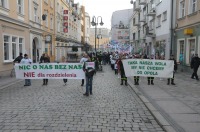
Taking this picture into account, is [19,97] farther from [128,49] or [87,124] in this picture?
[128,49]

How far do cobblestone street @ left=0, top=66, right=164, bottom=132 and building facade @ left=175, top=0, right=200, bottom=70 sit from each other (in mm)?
11034

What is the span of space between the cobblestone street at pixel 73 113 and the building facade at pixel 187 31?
36.2 feet

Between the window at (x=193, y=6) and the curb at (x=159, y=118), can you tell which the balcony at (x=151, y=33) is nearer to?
the window at (x=193, y=6)

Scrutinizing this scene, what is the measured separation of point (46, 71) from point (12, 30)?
8.03m

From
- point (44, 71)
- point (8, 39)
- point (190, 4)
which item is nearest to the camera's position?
point (44, 71)

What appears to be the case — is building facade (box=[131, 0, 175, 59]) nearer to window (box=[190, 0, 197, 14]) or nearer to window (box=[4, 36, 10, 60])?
window (box=[190, 0, 197, 14])

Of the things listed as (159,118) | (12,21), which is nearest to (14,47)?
(12,21)

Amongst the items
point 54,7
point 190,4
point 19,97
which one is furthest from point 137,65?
point 54,7

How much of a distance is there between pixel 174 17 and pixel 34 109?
64.3ft

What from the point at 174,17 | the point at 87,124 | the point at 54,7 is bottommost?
the point at 87,124

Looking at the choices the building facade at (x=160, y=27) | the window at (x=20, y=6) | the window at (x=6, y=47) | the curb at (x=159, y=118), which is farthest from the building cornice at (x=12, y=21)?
the curb at (x=159, y=118)

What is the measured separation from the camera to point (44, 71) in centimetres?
1210

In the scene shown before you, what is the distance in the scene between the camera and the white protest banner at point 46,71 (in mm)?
11828

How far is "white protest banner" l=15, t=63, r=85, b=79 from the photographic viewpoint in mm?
11828
